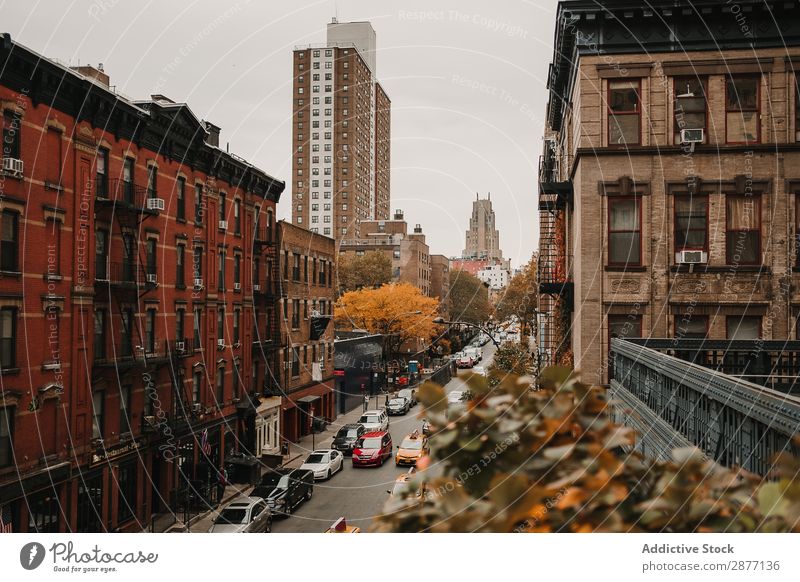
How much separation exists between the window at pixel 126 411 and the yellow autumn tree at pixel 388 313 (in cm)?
2382

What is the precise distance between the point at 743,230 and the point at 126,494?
13.3 m

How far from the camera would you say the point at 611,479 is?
3.82 metres

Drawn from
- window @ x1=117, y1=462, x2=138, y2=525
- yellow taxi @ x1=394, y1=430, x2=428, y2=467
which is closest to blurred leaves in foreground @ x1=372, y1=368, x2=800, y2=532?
yellow taxi @ x1=394, y1=430, x2=428, y2=467

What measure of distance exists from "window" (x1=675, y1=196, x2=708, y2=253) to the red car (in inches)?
310

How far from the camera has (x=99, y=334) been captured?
46.9 ft

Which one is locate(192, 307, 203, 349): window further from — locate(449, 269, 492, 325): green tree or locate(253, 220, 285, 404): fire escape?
locate(449, 269, 492, 325): green tree

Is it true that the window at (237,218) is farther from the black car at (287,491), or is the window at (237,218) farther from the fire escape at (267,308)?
the black car at (287,491)

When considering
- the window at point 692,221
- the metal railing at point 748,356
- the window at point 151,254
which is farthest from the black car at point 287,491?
the window at point 692,221

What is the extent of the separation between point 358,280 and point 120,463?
4330cm

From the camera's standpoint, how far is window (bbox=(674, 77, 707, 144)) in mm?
12617

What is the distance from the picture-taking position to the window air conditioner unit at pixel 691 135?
40.6 ft
